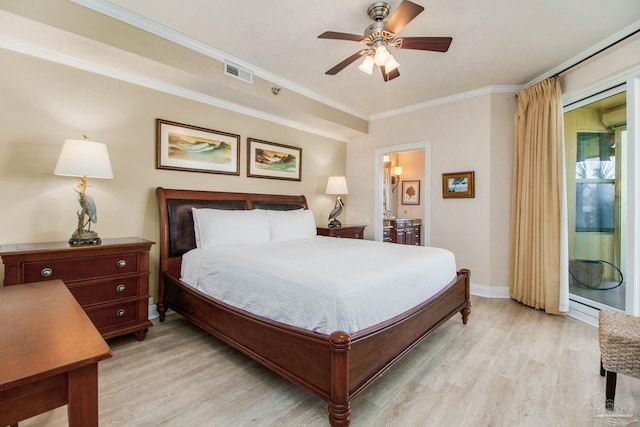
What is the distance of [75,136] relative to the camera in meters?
2.54

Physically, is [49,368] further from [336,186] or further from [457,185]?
[457,185]

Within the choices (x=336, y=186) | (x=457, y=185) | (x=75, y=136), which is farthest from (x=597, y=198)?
(x=75, y=136)

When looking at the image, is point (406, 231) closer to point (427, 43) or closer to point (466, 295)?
point (466, 295)

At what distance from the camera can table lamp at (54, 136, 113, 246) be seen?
2.17 meters

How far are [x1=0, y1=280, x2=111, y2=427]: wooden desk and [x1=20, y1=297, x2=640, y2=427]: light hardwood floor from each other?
102cm

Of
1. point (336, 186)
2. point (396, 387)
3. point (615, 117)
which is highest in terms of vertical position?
point (615, 117)

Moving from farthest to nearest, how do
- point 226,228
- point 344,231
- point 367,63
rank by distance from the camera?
point 344,231, point 226,228, point 367,63

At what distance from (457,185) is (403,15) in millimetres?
2658

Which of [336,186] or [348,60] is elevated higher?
[348,60]

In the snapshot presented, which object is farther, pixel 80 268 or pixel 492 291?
pixel 492 291

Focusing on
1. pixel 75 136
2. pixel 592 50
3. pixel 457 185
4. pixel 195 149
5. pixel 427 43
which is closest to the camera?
pixel 427 43

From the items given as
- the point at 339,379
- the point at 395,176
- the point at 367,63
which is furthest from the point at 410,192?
the point at 339,379

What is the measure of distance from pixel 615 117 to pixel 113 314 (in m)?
4.97

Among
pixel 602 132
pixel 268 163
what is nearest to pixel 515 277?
pixel 602 132
